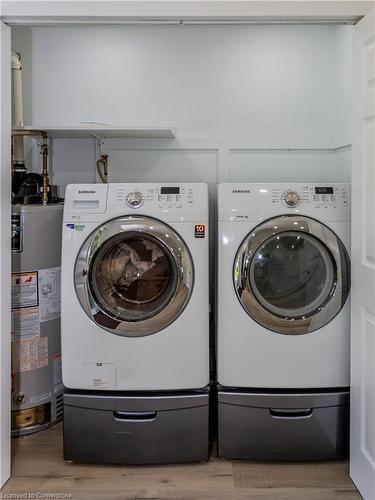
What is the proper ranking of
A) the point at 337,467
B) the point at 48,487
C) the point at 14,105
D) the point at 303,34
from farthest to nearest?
the point at 303,34, the point at 14,105, the point at 337,467, the point at 48,487

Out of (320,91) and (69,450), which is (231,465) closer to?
(69,450)

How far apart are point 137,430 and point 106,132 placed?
160cm

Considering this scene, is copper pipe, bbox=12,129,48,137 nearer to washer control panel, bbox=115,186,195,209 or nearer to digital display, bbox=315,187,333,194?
washer control panel, bbox=115,186,195,209

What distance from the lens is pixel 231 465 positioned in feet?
5.96

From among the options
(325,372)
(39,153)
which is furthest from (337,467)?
(39,153)

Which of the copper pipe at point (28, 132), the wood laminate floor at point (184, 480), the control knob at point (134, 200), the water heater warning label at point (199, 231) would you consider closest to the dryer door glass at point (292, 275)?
the water heater warning label at point (199, 231)

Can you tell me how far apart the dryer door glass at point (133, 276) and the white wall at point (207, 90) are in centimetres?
98

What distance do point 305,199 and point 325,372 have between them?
766 mm

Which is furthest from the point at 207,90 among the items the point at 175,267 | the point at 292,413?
the point at 292,413

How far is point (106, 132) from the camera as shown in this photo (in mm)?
2371

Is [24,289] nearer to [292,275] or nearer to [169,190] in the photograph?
[169,190]

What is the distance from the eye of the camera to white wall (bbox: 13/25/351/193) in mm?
2602

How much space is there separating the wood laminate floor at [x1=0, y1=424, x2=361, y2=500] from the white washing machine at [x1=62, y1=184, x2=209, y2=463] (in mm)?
61

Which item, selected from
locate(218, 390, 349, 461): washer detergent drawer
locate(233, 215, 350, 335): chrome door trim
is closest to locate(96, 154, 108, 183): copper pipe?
locate(233, 215, 350, 335): chrome door trim
